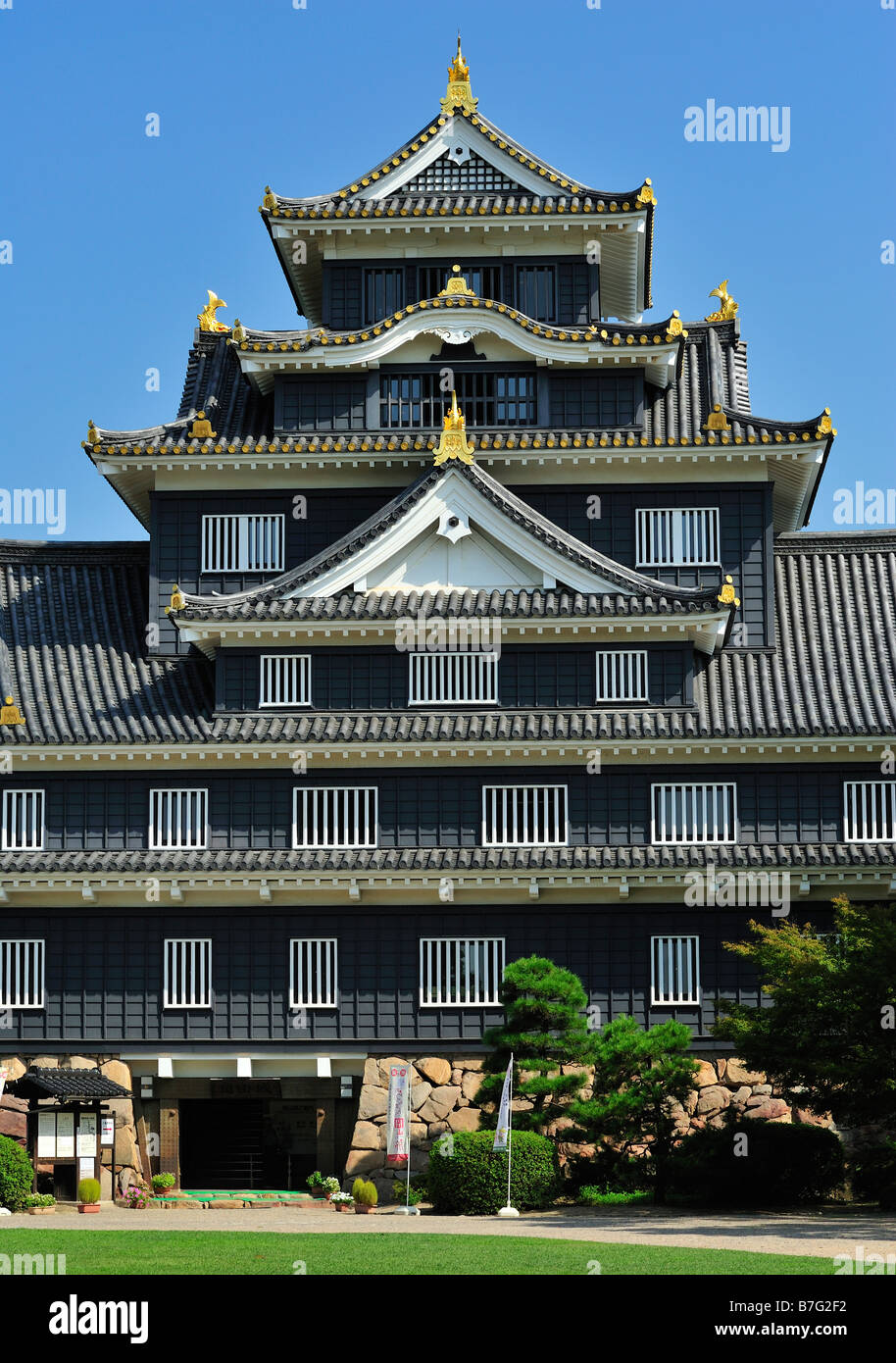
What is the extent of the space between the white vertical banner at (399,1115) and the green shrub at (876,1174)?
293 inches

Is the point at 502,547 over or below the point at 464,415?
below

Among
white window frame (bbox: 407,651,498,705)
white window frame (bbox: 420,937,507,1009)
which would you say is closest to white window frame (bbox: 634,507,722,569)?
white window frame (bbox: 407,651,498,705)

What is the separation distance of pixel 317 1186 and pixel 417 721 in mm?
9042

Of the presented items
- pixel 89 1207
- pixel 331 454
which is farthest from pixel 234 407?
pixel 89 1207

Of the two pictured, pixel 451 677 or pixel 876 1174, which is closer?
pixel 876 1174

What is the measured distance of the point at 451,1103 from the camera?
35.6 m

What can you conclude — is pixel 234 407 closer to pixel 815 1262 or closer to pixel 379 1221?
pixel 379 1221

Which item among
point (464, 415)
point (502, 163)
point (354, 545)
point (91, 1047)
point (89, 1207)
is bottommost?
point (89, 1207)

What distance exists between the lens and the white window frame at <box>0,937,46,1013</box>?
36.8m

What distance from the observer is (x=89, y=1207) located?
3198 centimetres

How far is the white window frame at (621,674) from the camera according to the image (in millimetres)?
37969

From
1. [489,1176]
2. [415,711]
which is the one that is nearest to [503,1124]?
[489,1176]

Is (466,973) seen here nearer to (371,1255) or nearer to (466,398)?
(466,398)

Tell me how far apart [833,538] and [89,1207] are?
20.9 meters
